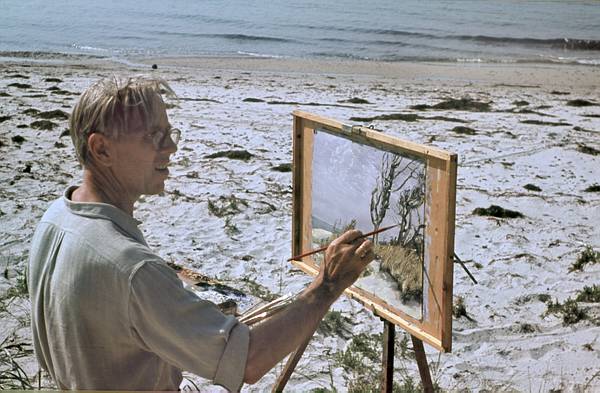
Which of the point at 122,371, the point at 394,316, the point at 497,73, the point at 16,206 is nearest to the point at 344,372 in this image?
the point at 394,316

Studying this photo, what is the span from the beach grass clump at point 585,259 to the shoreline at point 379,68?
9928mm

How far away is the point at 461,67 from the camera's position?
1933 centimetres

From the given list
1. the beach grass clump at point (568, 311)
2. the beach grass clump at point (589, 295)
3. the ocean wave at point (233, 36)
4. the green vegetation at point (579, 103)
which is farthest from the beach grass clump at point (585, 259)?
the ocean wave at point (233, 36)

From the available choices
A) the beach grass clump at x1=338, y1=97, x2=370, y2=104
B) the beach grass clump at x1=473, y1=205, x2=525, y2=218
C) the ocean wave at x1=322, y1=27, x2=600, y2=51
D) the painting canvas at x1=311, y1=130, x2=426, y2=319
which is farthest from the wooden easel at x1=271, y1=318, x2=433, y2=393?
the ocean wave at x1=322, y1=27, x2=600, y2=51

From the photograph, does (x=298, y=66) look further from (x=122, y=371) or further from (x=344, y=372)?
(x=122, y=371)

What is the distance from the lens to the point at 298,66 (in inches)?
742

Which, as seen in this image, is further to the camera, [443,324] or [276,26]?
[276,26]

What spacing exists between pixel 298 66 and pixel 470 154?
35.9ft

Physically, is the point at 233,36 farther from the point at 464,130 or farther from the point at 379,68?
the point at 464,130

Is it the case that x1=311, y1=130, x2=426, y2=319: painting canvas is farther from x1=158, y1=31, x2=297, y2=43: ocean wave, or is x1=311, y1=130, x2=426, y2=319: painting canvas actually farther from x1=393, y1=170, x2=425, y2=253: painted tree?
x1=158, y1=31, x2=297, y2=43: ocean wave

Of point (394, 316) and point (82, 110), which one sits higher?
point (82, 110)

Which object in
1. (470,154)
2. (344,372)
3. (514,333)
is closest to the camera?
(344,372)

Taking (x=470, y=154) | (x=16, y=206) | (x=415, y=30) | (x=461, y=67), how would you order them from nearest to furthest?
1. (x=16, y=206)
2. (x=470, y=154)
3. (x=461, y=67)
4. (x=415, y=30)

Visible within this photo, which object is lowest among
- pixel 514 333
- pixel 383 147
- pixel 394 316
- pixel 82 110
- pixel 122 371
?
pixel 514 333
